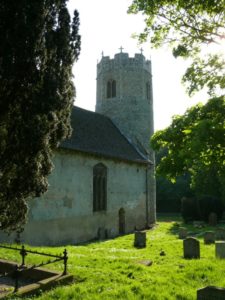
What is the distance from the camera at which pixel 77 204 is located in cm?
1952

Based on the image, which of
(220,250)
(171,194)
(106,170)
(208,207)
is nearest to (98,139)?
(106,170)

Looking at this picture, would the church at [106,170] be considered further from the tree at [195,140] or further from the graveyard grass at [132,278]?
the tree at [195,140]

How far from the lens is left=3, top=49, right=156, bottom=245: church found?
58.9 ft

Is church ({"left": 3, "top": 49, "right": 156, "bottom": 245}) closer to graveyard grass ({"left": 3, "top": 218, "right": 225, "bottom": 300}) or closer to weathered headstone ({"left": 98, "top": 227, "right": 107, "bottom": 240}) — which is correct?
weathered headstone ({"left": 98, "top": 227, "right": 107, "bottom": 240})

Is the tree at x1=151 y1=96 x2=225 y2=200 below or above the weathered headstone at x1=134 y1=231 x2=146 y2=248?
Answer: above

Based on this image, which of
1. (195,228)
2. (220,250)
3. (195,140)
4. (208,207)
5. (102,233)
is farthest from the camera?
(208,207)

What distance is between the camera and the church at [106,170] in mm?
17953

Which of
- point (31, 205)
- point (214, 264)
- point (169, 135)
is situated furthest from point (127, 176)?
Answer: point (169, 135)

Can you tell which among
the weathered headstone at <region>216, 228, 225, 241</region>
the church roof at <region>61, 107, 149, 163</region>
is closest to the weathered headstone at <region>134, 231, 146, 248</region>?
the weathered headstone at <region>216, 228, 225, 241</region>

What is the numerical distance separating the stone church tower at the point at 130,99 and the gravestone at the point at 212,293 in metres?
23.0

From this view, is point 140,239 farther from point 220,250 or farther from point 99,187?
point 99,187

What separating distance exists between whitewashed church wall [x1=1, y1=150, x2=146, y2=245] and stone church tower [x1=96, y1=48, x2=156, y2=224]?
4.08 meters

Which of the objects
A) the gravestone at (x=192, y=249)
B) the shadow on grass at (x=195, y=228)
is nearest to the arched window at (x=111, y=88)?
the shadow on grass at (x=195, y=228)

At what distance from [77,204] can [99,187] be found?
117 inches
